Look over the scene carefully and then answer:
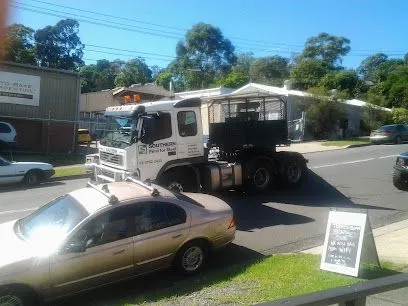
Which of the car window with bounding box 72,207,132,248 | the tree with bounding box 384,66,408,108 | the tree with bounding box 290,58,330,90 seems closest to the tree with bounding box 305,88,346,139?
the tree with bounding box 384,66,408,108

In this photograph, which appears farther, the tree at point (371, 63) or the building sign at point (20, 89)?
the tree at point (371, 63)

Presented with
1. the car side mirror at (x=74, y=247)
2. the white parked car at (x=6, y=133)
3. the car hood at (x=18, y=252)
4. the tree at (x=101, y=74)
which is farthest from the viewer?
the tree at (x=101, y=74)

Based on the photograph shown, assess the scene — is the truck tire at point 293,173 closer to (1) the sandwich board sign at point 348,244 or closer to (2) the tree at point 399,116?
(1) the sandwich board sign at point 348,244

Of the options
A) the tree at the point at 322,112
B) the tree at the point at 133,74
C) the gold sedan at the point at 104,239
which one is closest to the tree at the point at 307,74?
the tree at the point at 133,74

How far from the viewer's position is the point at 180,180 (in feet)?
38.7

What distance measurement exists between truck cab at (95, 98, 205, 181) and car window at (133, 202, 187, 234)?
3.76 metres

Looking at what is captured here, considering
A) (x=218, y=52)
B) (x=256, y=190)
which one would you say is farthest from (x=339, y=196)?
(x=218, y=52)

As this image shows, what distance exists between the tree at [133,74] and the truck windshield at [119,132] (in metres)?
67.6

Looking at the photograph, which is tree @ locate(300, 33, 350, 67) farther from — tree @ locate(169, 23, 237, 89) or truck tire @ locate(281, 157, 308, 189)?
truck tire @ locate(281, 157, 308, 189)

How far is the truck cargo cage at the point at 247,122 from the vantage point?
13.4 m

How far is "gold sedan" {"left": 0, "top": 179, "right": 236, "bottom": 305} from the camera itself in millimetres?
5836

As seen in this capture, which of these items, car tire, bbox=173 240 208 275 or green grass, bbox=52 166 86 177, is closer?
car tire, bbox=173 240 208 275

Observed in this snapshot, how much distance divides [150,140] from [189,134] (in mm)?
1202

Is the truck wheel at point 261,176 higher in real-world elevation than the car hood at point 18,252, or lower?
higher
